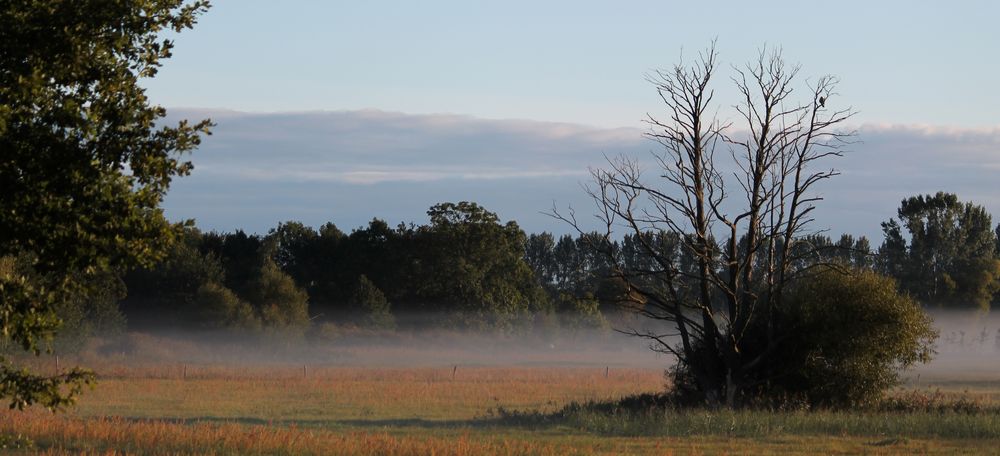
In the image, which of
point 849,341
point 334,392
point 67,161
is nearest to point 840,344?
point 849,341

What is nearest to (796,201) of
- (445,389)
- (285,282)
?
(445,389)

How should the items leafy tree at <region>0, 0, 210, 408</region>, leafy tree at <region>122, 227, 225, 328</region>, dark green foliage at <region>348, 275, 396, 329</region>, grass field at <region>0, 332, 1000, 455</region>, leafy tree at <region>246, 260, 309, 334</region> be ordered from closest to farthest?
leafy tree at <region>0, 0, 210, 408</region> → grass field at <region>0, 332, 1000, 455</region> → leafy tree at <region>246, 260, 309, 334</region> → leafy tree at <region>122, 227, 225, 328</region> → dark green foliage at <region>348, 275, 396, 329</region>

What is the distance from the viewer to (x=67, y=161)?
40.7 ft

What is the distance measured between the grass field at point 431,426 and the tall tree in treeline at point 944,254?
52.8 metres

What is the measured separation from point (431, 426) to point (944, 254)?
8857 centimetres

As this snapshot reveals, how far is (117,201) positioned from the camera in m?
12.4

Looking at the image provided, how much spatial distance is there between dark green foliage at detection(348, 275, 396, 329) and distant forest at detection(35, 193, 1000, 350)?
15 centimetres

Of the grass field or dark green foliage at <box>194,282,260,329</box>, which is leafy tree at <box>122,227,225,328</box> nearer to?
dark green foliage at <box>194,282,260,329</box>

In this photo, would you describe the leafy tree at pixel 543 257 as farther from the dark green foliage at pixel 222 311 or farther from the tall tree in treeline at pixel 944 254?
the dark green foliage at pixel 222 311

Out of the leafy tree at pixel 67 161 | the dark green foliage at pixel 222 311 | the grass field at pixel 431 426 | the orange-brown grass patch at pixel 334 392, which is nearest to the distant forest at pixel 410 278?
the dark green foliage at pixel 222 311

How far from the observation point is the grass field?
72.9 ft

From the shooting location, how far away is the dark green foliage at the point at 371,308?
9231cm

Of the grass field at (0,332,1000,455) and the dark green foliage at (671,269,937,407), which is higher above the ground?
the dark green foliage at (671,269,937,407)

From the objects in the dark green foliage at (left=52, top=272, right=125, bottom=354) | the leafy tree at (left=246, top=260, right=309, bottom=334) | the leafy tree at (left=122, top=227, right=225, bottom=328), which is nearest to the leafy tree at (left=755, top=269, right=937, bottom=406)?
the dark green foliage at (left=52, top=272, right=125, bottom=354)
